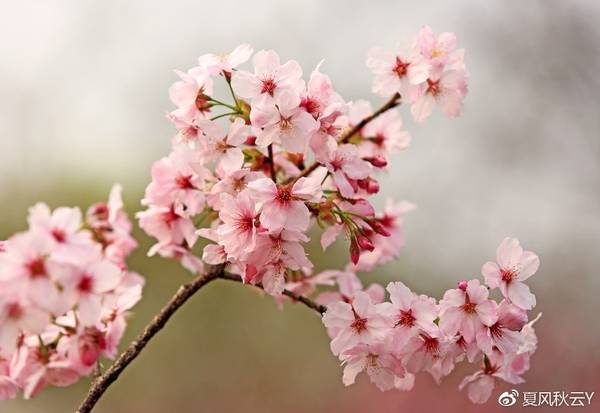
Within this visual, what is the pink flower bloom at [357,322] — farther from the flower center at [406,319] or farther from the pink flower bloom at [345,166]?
the pink flower bloom at [345,166]

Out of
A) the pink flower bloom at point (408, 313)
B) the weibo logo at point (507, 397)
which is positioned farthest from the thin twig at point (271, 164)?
the weibo logo at point (507, 397)

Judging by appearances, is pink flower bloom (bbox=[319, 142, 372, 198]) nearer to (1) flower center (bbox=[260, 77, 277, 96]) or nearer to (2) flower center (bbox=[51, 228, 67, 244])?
(1) flower center (bbox=[260, 77, 277, 96])

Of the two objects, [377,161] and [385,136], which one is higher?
[385,136]

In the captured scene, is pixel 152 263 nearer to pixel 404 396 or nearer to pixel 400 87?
pixel 404 396

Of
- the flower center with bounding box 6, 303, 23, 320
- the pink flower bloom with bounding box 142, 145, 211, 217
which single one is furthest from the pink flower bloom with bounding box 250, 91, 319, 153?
the flower center with bounding box 6, 303, 23, 320

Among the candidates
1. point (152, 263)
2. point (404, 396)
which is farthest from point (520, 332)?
point (152, 263)

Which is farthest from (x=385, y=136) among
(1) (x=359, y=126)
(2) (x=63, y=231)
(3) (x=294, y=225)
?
(2) (x=63, y=231)

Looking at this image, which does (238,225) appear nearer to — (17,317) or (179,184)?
(179,184)
